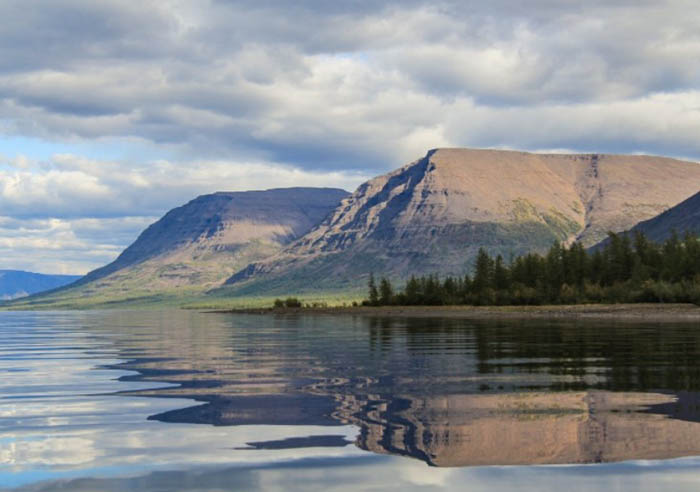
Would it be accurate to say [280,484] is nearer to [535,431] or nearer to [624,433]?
[535,431]

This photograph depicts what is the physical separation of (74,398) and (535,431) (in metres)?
17.3

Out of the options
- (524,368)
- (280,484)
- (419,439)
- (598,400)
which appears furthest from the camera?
(524,368)

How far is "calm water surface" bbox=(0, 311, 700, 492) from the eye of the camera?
1662cm

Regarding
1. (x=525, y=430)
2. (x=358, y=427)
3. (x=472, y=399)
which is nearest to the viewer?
(x=525, y=430)

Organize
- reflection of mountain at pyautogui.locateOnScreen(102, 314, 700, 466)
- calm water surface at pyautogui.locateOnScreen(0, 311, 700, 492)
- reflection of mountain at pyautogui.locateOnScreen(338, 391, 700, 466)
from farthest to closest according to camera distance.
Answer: reflection of mountain at pyautogui.locateOnScreen(102, 314, 700, 466), reflection of mountain at pyautogui.locateOnScreen(338, 391, 700, 466), calm water surface at pyautogui.locateOnScreen(0, 311, 700, 492)

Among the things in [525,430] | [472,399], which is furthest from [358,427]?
[472,399]

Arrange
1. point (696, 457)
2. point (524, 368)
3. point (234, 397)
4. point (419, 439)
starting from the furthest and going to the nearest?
point (524, 368), point (234, 397), point (419, 439), point (696, 457)

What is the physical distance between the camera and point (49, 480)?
16.7 metres

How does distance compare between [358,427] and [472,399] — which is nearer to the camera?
[358,427]

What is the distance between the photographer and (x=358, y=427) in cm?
2230

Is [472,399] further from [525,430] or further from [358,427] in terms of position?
[358,427]

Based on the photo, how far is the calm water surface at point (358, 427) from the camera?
16625mm

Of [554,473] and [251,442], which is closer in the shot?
[554,473]

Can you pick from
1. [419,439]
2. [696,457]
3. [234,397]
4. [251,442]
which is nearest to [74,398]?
[234,397]
